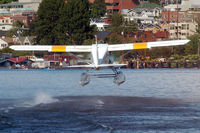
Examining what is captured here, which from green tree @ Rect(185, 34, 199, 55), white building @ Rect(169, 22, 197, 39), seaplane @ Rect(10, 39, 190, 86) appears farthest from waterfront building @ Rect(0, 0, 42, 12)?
seaplane @ Rect(10, 39, 190, 86)

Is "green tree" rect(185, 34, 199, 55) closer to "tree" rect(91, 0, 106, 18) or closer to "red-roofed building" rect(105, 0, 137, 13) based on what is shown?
"tree" rect(91, 0, 106, 18)

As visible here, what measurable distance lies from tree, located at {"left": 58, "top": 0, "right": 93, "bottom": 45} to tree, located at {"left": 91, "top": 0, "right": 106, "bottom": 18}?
5095cm

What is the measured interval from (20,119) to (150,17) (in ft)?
348

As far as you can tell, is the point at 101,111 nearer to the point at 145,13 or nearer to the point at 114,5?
the point at 145,13

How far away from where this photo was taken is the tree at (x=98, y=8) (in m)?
125

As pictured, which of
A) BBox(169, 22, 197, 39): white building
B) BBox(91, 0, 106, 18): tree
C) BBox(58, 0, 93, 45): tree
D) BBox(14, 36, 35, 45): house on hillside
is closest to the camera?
BBox(58, 0, 93, 45): tree

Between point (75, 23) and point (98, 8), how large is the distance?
5712 centimetres

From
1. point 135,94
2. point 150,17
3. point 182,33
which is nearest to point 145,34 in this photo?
point 182,33

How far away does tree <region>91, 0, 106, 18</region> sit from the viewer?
409 ft

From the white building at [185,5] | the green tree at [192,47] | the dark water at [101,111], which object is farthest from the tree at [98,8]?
the dark water at [101,111]

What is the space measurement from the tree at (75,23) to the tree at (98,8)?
50952 millimetres

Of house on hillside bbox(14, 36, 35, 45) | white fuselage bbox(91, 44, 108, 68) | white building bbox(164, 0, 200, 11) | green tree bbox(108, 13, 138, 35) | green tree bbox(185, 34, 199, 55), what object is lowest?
green tree bbox(185, 34, 199, 55)

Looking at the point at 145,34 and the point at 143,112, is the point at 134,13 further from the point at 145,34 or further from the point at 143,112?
the point at 143,112

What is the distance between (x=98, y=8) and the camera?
12750 centimetres
